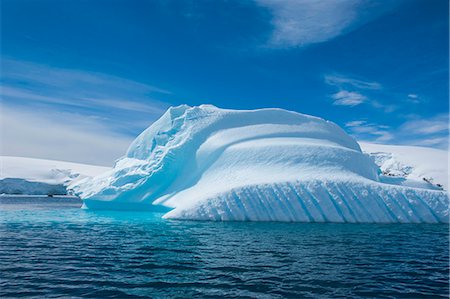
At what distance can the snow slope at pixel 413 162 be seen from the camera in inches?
2436

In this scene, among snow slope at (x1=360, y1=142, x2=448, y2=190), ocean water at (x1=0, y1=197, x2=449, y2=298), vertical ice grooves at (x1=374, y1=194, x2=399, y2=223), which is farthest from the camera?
snow slope at (x1=360, y1=142, x2=448, y2=190)

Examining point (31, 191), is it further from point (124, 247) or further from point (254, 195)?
point (124, 247)

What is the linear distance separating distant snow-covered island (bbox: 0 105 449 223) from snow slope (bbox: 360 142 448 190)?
92.3 feet

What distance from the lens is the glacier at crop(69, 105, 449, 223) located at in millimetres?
20812

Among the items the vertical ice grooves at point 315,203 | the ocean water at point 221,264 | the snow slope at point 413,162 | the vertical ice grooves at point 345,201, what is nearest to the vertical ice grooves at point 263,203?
the vertical ice grooves at point 315,203

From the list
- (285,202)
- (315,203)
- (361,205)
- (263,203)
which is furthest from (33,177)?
(361,205)

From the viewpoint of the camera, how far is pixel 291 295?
7.05 meters

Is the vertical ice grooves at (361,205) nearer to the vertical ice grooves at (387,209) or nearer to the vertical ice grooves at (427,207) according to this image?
the vertical ice grooves at (387,209)

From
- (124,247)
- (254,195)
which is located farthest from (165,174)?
(124,247)

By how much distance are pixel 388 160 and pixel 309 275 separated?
76.2m

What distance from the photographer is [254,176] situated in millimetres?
23641

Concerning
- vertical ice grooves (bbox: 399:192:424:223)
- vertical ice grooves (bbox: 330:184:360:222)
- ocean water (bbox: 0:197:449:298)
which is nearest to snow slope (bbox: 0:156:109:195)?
ocean water (bbox: 0:197:449:298)

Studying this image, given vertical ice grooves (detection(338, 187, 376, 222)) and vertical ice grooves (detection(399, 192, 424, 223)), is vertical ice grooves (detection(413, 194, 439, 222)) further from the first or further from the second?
vertical ice grooves (detection(338, 187, 376, 222))

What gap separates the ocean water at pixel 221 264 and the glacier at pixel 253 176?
5.17m
